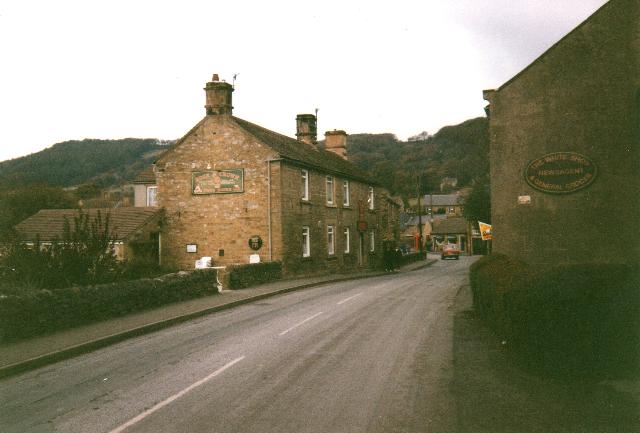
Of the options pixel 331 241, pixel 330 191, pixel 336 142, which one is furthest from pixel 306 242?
pixel 336 142

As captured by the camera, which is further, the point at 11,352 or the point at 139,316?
the point at 139,316

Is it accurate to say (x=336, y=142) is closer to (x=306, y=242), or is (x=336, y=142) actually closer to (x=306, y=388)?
(x=306, y=242)

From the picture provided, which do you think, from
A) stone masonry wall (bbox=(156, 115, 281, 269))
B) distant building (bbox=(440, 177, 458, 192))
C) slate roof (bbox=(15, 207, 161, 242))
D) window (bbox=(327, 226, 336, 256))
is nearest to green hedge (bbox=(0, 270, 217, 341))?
stone masonry wall (bbox=(156, 115, 281, 269))

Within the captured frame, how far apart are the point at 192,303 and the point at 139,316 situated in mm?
2874

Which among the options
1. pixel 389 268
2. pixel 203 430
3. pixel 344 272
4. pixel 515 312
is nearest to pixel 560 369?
pixel 515 312

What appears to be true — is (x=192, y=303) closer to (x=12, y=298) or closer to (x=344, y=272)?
(x=12, y=298)

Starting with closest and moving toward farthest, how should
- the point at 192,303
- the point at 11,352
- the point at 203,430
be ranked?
the point at 203,430 < the point at 11,352 < the point at 192,303

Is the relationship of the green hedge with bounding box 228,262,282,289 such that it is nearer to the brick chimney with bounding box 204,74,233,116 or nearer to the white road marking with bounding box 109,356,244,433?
the brick chimney with bounding box 204,74,233,116

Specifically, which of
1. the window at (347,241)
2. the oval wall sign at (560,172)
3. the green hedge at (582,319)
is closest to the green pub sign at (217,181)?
the window at (347,241)

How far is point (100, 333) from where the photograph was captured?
1169 centimetres

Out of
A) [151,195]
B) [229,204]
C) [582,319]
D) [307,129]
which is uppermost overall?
[307,129]

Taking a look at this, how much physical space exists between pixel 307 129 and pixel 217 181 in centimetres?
1240

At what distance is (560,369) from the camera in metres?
7.60

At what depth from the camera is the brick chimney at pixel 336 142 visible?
44406 millimetres
